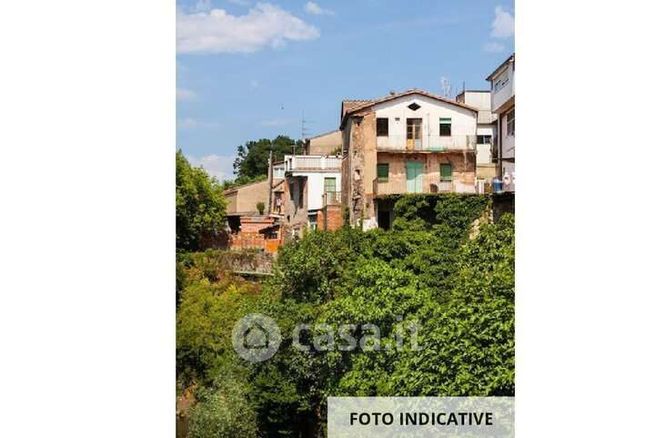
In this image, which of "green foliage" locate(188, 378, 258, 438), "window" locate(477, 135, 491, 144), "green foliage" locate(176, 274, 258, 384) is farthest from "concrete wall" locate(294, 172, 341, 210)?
"green foliage" locate(188, 378, 258, 438)

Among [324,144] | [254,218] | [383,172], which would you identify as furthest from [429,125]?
[254,218]

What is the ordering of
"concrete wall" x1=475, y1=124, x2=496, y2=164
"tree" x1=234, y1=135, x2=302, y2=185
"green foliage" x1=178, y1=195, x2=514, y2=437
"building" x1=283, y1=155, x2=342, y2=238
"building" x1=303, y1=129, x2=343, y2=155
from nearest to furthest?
"green foliage" x1=178, y1=195, x2=514, y2=437 < "tree" x1=234, y1=135, x2=302, y2=185 < "building" x1=303, y1=129, x2=343, y2=155 < "concrete wall" x1=475, y1=124, x2=496, y2=164 < "building" x1=283, y1=155, x2=342, y2=238

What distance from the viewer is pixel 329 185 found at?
4.71 metres

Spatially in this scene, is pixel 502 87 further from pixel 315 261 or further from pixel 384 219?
pixel 315 261

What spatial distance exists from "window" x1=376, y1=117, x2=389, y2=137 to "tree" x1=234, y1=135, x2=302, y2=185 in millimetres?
581

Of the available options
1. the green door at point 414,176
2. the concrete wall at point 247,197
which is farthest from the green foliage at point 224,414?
the green door at point 414,176

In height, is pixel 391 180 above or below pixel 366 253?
above

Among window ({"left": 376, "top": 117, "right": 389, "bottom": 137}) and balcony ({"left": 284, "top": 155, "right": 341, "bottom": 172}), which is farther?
window ({"left": 376, "top": 117, "right": 389, "bottom": 137})

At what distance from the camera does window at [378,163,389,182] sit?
468cm

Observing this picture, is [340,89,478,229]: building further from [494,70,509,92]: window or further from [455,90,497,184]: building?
[494,70,509,92]: window

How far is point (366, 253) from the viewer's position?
15.1 feet
